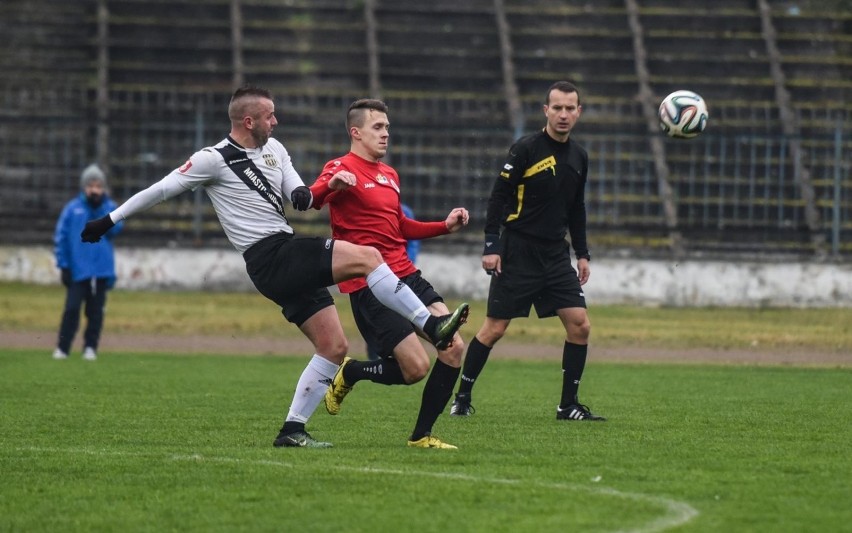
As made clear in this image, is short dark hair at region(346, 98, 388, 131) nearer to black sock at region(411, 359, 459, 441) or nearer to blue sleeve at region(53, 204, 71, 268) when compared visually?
black sock at region(411, 359, 459, 441)

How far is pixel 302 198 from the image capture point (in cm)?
825

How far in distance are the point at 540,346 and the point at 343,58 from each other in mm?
10122

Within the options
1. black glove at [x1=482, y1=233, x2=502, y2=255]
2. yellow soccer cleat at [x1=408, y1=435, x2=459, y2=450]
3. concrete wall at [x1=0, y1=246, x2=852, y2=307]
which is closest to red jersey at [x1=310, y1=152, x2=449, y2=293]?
yellow soccer cleat at [x1=408, y1=435, x2=459, y2=450]

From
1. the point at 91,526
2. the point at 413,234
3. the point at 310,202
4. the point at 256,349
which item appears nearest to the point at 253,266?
the point at 310,202

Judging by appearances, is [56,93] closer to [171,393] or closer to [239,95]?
[171,393]

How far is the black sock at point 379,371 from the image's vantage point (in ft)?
28.8

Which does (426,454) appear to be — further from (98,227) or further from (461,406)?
(461,406)

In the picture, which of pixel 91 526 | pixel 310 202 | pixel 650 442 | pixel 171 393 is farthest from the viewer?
pixel 171 393

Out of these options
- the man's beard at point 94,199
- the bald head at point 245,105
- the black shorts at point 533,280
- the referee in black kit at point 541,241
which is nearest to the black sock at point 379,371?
the bald head at point 245,105

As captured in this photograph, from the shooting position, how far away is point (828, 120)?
25844mm

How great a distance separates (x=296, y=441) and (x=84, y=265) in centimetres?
863

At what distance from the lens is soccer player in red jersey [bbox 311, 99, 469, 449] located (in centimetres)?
868

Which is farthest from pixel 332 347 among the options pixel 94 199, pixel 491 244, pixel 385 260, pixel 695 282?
pixel 695 282

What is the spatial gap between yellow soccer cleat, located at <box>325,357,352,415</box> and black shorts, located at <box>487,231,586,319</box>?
215 centimetres
